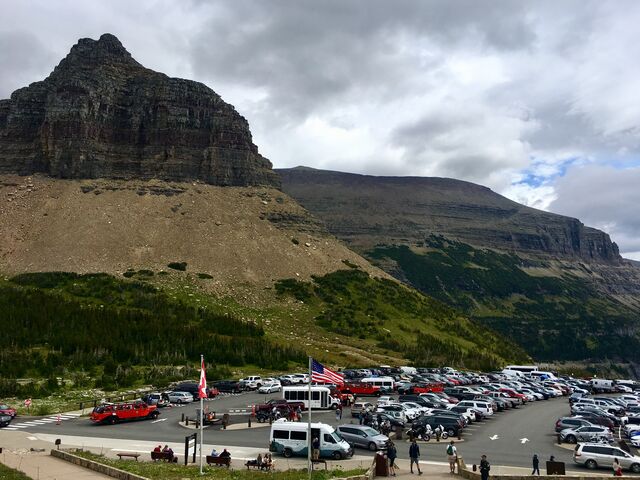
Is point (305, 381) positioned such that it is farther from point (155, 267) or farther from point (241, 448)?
point (155, 267)

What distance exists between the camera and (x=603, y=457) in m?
34.4

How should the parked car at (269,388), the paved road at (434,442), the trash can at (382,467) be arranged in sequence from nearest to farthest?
1. the trash can at (382,467)
2. the paved road at (434,442)
3. the parked car at (269,388)

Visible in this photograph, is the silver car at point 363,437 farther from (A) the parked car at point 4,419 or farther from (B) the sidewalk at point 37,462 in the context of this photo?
(A) the parked car at point 4,419

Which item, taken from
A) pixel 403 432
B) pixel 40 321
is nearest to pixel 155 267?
pixel 40 321

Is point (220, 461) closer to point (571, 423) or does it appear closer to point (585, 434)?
point (585, 434)

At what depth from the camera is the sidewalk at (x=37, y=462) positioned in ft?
96.9

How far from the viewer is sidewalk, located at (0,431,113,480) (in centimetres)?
2953

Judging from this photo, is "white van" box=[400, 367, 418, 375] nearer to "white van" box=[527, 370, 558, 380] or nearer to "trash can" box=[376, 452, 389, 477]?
"white van" box=[527, 370, 558, 380]

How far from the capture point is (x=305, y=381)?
241ft

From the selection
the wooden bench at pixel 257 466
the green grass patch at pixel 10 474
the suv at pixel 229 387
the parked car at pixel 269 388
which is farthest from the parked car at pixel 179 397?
the wooden bench at pixel 257 466

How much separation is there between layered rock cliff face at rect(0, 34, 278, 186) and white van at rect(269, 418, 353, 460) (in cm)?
14171

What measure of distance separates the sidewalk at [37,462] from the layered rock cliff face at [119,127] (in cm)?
13476

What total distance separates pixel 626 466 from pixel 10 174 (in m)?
169

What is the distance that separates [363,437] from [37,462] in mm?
20080
